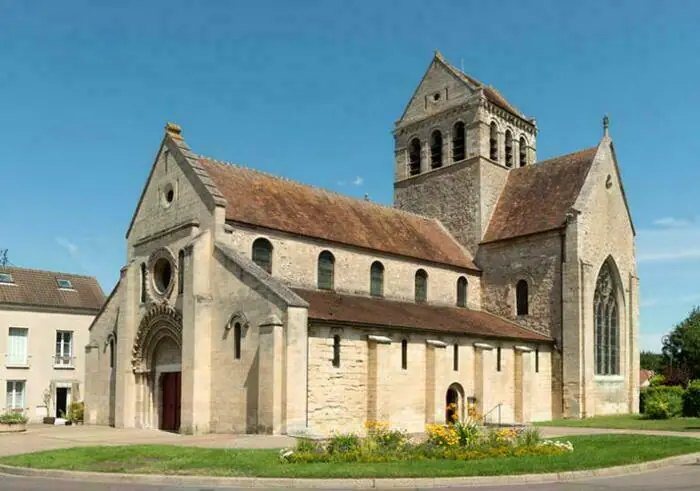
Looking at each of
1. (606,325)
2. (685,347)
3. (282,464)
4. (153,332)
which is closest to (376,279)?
(153,332)

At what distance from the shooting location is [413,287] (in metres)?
34.2

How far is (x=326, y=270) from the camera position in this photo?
101 ft

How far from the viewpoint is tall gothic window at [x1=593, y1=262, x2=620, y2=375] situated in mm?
35750

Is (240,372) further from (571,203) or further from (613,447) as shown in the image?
(571,203)

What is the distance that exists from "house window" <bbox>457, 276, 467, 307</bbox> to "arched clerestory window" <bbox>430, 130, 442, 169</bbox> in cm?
811

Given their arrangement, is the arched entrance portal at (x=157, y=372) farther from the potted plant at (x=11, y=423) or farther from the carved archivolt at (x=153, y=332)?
the potted plant at (x=11, y=423)

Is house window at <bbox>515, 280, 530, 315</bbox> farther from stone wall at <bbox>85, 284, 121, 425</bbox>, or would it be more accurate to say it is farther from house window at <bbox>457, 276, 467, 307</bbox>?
stone wall at <bbox>85, 284, 121, 425</bbox>

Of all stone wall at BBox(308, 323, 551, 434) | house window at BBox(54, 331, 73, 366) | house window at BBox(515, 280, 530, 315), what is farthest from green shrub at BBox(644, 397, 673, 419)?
house window at BBox(54, 331, 73, 366)

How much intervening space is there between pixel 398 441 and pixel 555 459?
3.58 metres

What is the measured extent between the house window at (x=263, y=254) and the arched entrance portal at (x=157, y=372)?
3991mm

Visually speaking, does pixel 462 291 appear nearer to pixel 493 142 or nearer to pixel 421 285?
pixel 421 285

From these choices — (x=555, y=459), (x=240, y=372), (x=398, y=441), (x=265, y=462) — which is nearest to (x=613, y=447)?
(x=555, y=459)

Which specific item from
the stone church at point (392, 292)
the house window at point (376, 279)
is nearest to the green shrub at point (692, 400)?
the stone church at point (392, 292)

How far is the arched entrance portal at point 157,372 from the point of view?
1129 inches
